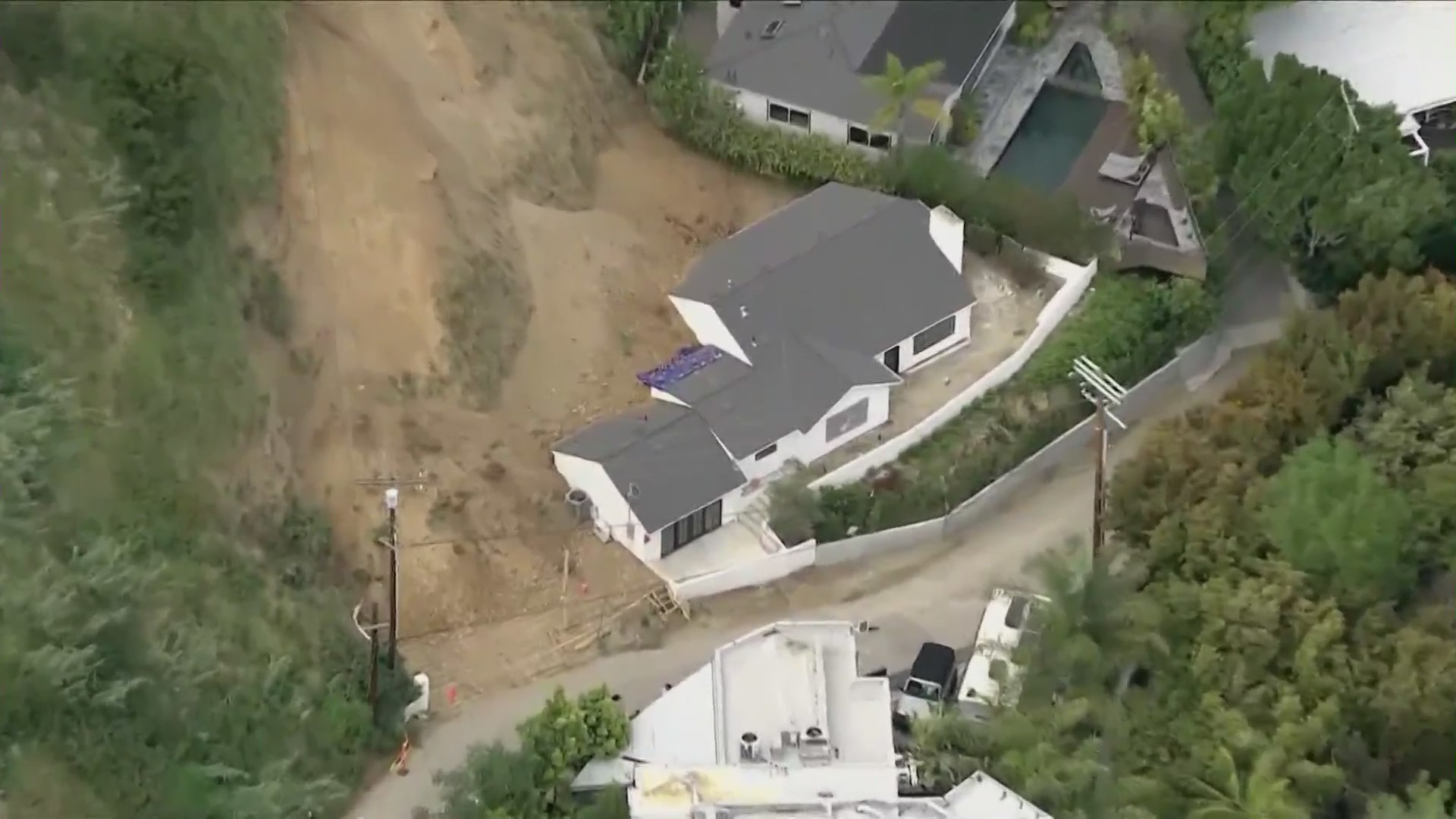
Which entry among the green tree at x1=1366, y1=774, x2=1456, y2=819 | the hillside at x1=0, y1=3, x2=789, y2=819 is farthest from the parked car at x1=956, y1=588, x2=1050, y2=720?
the hillside at x1=0, y1=3, x2=789, y2=819

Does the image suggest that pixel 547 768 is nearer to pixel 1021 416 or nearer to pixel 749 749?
pixel 749 749

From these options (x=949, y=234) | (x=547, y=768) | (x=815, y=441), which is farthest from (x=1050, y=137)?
(x=547, y=768)

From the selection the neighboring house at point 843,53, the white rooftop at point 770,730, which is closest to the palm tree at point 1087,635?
the white rooftop at point 770,730

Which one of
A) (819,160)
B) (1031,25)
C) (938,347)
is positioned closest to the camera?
(938,347)

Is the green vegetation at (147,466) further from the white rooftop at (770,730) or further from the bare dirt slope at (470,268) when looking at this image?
the white rooftop at (770,730)

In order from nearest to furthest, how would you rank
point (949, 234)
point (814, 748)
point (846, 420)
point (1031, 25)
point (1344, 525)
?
point (814, 748) → point (1344, 525) → point (846, 420) → point (949, 234) → point (1031, 25)
